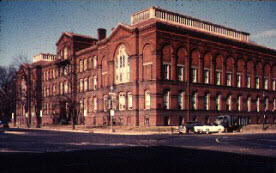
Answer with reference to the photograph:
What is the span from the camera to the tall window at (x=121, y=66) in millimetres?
51375

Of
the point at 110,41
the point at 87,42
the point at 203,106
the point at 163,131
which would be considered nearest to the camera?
the point at 163,131

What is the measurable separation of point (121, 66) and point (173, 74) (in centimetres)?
906

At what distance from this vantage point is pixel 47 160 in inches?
556

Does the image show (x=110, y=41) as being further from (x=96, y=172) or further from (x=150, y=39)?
(x=96, y=172)

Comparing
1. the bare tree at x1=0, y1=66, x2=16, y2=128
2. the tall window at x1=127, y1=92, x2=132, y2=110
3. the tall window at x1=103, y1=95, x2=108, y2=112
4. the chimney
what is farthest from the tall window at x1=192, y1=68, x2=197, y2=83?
the bare tree at x1=0, y1=66, x2=16, y2=128

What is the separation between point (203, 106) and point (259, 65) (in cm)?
1801

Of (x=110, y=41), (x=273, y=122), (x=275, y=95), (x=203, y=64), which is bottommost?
(x=273, y=122)

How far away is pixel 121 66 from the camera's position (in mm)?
52406

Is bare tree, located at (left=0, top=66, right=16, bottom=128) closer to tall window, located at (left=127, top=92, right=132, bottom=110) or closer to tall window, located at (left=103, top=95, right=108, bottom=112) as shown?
tall window, located at (left=103, top=95, right=108, bottom=112)

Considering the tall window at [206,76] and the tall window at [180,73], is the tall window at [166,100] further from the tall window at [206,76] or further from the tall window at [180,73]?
the tall window at [206,76]

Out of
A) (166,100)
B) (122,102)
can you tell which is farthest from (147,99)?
(122,102)

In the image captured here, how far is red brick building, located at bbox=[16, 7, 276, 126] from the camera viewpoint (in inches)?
1843

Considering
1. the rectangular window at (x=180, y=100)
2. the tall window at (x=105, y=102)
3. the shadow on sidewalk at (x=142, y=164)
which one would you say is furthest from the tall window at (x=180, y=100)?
the shadow on sidewalk at (x=142, y=164)

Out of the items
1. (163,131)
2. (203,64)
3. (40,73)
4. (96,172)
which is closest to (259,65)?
(203,64)
